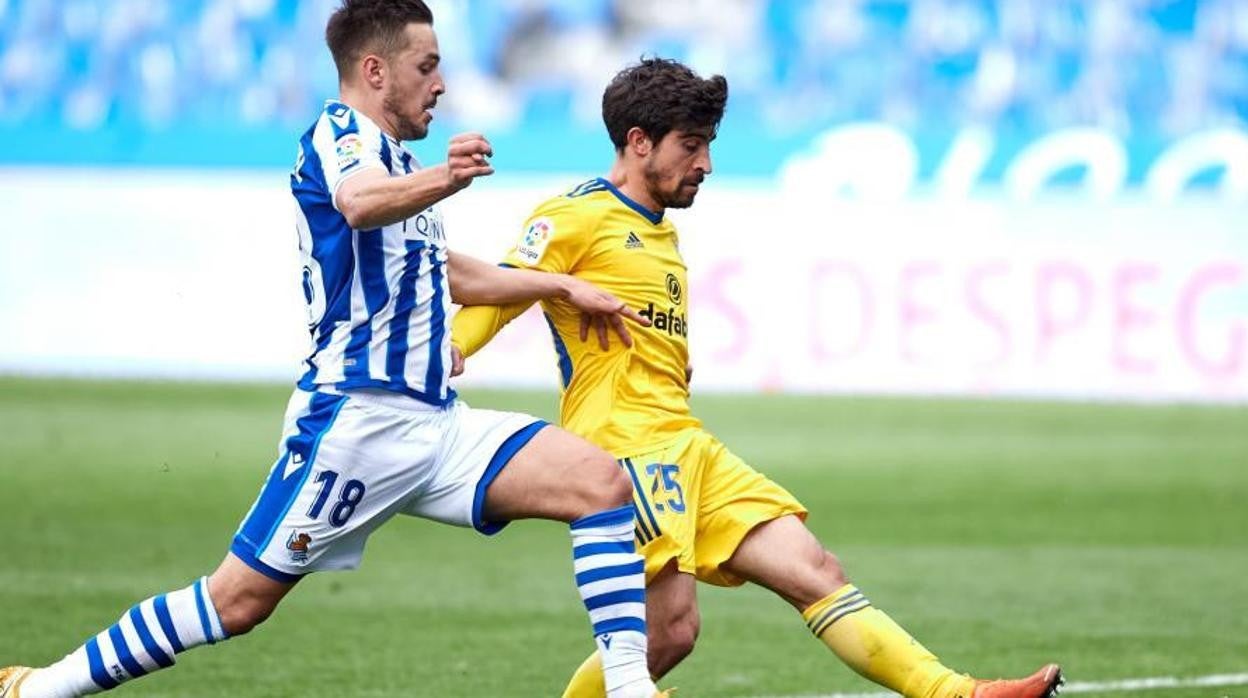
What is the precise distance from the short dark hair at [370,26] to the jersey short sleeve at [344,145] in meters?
0.17

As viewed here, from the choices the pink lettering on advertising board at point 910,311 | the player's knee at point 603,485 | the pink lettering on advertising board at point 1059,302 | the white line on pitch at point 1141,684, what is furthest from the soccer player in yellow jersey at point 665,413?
the pink lettering on advertising board at point 1059,302

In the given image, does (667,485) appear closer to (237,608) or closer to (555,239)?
(555,239)

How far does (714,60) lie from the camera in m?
24.4

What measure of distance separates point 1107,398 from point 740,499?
15.9 metres

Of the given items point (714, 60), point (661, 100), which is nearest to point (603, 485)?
point (661, 100)

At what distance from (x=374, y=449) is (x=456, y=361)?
0.52 m

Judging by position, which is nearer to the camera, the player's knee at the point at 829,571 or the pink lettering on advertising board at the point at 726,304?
the player's knee at the point at 829,571

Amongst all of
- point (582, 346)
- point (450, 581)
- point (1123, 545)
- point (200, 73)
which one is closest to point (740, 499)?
point (582, 346)

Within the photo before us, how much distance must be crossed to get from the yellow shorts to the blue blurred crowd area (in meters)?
17.4

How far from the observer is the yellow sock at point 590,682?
5.54 meters

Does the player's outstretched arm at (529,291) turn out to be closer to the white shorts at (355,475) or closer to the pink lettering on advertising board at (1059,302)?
the white shorts at (355,475)

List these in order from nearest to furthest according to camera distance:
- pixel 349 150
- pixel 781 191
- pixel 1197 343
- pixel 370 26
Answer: pixel 349 150
pixel 370 26
pixel 1197 343
pixel 781 191

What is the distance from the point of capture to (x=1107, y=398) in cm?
2078

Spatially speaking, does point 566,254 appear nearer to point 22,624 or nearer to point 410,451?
point 410,451
